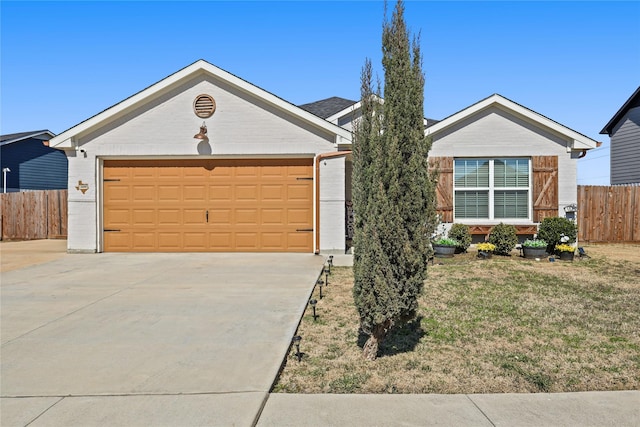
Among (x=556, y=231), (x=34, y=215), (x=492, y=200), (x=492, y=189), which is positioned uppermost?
(x=492, y=189)

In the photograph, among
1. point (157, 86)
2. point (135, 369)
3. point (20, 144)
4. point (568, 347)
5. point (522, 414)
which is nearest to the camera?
point (522, 414)

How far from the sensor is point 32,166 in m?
25.7

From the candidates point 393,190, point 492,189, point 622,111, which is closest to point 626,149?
point 622,111

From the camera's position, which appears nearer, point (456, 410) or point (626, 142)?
point (456, 410)

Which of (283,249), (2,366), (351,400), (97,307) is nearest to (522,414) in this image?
(351,400)

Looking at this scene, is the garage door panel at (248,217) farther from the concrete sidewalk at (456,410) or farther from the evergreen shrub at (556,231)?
the concrete sidewalk at (456,410)

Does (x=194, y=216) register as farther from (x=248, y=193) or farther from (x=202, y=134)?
(x=202, y=134)

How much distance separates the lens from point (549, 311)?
608cm

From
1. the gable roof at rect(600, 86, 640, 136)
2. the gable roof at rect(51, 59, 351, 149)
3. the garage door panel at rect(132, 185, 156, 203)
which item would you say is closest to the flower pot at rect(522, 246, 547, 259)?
the gable roof at rect(51, 59, 351, 149)

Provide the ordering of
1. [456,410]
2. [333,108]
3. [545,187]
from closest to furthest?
[456,410], [545,187], [333,108]

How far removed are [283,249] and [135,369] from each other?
767cm

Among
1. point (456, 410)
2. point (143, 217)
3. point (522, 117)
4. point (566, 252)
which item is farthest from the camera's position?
point (522, 117)

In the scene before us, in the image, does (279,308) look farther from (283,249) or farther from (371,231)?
(283,249)

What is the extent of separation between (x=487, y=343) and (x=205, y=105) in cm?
915
